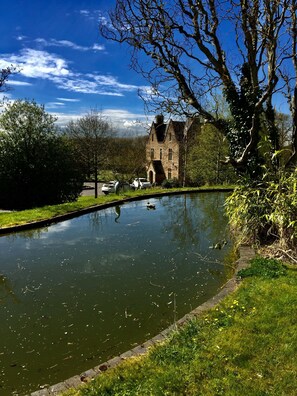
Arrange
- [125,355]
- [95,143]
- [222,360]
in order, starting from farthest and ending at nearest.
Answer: [95,143] < [125,355] < [222,360]

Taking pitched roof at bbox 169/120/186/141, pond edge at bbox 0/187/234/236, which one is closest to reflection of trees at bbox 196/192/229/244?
pond edge at bbox 0/187/234/236

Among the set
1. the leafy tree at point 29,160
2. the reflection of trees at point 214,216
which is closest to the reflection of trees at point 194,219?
the reflection of trees at point 214,216

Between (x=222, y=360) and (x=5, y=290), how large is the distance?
4044 millimetres

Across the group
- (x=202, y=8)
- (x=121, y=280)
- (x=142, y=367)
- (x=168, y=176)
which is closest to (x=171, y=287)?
(x=121, y=280)

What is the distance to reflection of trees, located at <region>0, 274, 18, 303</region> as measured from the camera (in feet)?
17.1

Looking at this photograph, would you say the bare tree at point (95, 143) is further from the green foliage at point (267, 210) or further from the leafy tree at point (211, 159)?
the green foliage at point (267, 210)

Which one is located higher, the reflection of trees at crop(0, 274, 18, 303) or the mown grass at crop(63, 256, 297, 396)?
the mown grass at crop(63, 256, 297, 396)

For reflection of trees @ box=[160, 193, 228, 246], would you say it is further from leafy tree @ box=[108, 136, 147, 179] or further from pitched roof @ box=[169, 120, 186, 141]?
pitched roof @ box=[169, 120, 186, 141]

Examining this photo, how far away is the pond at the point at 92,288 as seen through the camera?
3.75 metres

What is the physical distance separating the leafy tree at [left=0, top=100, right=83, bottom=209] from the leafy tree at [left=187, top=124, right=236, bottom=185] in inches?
501

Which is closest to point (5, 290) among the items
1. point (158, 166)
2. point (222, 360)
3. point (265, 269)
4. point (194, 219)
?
point (222, 360)

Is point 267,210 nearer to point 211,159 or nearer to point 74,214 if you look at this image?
point 74,214

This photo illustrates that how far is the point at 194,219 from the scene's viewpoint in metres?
11.1

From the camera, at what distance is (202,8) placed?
8.45m
